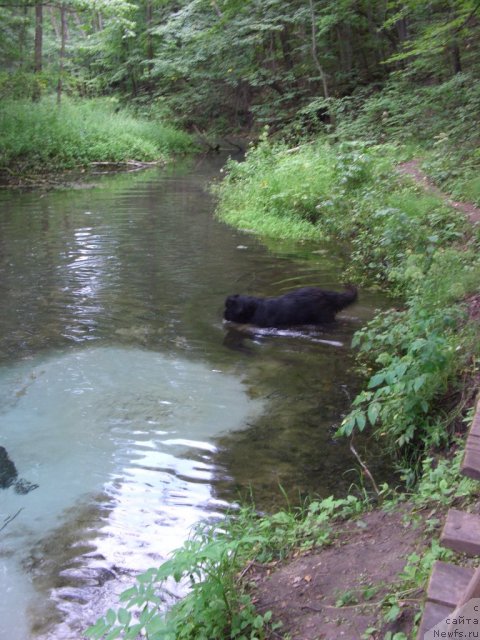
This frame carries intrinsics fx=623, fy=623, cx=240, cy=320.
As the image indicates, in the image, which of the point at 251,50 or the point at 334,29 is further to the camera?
the point at 251,50

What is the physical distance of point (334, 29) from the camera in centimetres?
2531

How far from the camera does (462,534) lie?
8.36ft

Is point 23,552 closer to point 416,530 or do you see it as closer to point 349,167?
point 416,530

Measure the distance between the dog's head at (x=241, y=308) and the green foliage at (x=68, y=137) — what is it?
16364 millimetres

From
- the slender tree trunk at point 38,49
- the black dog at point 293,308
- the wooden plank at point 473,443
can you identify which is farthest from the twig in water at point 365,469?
the slender tree trunk at point 38,49

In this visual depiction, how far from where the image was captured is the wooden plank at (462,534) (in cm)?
250

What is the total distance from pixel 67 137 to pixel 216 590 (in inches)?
918

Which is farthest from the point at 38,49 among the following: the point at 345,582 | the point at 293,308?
the point at 345,582

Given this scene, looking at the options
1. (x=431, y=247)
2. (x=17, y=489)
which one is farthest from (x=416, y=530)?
(x=431, y=247)

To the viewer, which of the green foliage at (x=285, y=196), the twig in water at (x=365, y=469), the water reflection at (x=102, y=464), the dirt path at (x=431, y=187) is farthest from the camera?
the green foliage at (x=285, y=196)

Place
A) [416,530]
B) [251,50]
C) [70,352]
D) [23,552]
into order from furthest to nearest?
[251,50] < [70,352] < [23,552] < [416,530]

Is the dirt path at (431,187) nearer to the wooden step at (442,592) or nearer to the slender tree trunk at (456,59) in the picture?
the slender tree trunk at (456,59)

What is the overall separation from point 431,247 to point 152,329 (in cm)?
359

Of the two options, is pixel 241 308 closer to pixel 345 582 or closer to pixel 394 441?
pixel 394 441
